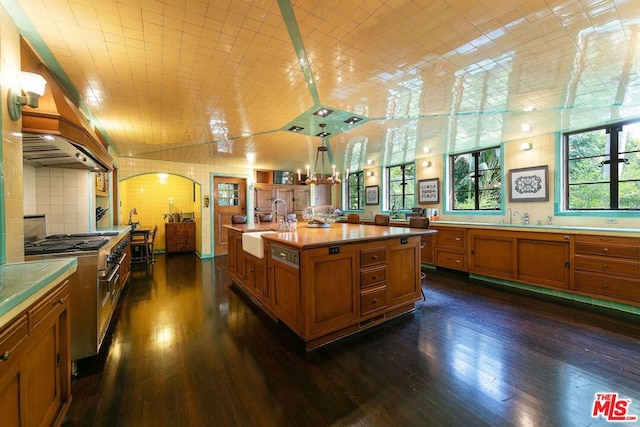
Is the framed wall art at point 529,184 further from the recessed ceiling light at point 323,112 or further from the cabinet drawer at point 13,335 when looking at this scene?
the cabinet drawer at point 13,335

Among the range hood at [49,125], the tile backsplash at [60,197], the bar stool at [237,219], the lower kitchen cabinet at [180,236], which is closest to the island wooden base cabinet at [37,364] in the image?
the range hood at [49,125]

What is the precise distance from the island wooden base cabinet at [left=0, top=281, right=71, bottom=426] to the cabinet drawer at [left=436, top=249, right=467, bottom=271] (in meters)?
4.86

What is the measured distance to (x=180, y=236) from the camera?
6.69 m

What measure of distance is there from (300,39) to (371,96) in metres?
1.15

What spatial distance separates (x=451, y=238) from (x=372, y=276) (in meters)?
2.72

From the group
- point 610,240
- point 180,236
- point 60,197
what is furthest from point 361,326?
point 180,236

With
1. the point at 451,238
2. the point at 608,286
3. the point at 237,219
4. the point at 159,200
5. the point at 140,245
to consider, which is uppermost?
the point at 159,200

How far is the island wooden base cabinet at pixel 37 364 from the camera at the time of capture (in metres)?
0.92

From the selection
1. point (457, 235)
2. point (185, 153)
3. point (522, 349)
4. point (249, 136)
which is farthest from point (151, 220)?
point (522, 349)

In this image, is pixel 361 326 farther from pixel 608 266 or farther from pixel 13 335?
pixel 608 266

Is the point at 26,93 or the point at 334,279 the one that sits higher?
the point at 26,93

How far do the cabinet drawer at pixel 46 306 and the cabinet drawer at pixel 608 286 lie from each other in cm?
494

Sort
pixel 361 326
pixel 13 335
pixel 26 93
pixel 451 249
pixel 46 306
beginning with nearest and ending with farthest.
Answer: pixel 13 335 → pixel 46 306 → pixel 26 93 → pixel 361 326 → pixel 451 249

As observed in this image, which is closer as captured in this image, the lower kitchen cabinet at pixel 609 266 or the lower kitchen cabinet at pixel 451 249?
the lower kitchen cabinet at pixel 609 266
